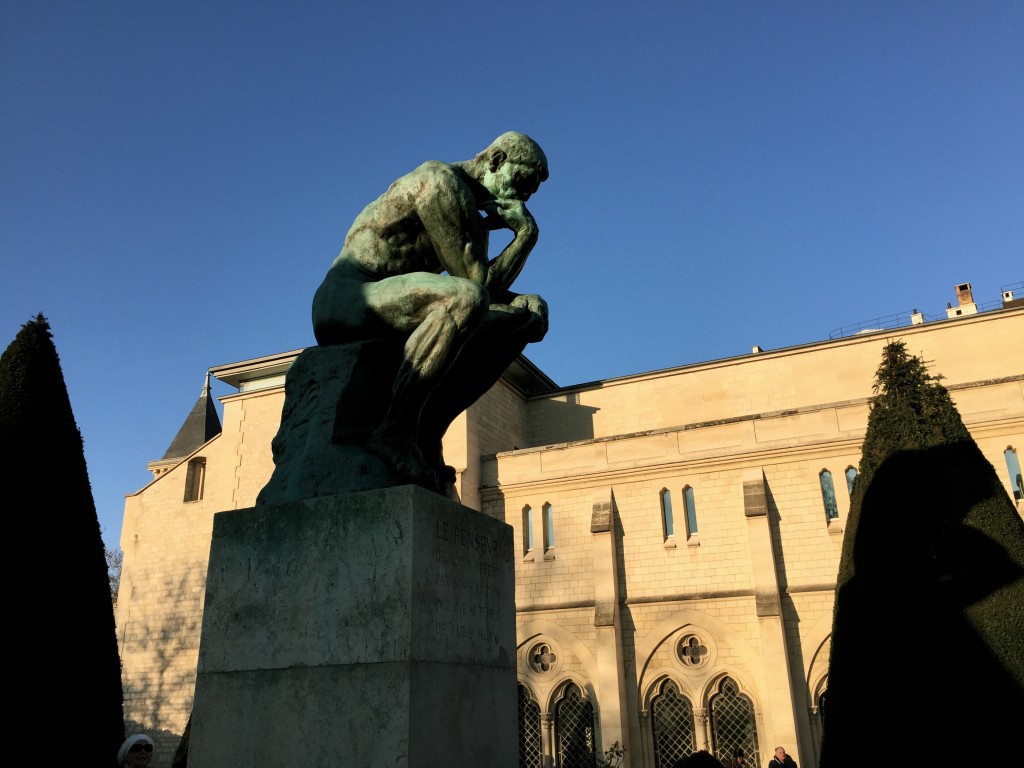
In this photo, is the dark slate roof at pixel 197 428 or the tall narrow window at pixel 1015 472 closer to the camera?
the tall narrow window at pixel 1015 472

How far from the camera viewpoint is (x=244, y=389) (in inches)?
1097

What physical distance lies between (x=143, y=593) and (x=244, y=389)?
7.00 metres

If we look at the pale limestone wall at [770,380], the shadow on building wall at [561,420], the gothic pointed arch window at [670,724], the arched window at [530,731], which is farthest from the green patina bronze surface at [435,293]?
the shadow on building wall at [561,420]

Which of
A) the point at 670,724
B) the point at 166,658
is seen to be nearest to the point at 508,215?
the point at 670,724

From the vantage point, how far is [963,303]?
37.1 m

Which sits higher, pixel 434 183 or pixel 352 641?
pixel 434 183

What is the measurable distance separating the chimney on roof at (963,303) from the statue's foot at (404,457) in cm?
3570

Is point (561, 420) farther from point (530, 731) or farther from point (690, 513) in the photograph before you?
point (530, 731)

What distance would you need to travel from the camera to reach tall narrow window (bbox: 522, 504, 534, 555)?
73.8 feet

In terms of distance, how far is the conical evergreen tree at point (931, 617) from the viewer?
8.16 m

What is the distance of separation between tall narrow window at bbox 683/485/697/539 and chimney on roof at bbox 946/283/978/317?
1925 cm

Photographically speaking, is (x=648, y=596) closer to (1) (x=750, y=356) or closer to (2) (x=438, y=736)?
(1) (x=750, y=356)

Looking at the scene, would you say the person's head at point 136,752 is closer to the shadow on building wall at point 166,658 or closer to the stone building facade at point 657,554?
the stone building facade at point 657,554

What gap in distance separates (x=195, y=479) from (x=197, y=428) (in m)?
19.5
